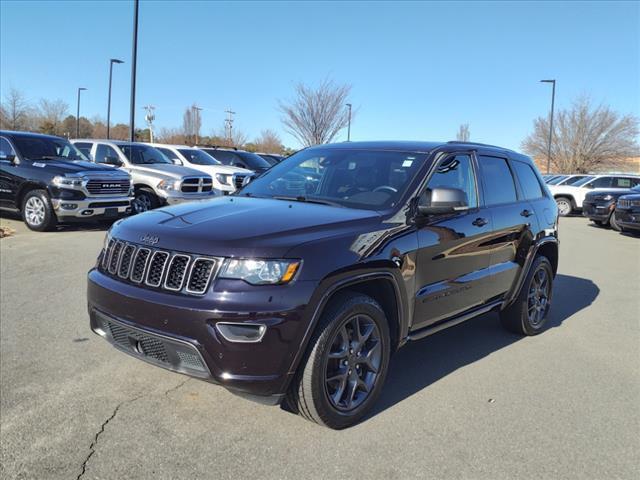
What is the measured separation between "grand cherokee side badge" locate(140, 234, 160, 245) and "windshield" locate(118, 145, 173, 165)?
1089 centimetres

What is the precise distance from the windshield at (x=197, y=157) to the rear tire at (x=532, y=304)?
1201cm

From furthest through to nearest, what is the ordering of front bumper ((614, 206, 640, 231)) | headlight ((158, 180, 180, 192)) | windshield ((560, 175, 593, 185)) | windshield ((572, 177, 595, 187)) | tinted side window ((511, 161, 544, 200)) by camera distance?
windshield ((560, 175, 593, 185)), windshield ((572, 177, 595, 187)), front bumper ((614, 206, 640, 231)), headlight ((158, 180, 180, 192)), tinted side window ((511, 161, 544, 200))

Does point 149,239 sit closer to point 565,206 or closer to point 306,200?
point 306,200

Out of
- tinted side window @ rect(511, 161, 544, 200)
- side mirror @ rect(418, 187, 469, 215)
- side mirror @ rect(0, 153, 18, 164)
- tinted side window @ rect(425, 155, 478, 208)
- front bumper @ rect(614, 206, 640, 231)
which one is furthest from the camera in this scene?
front bumper @ rect(614, 206, 640, 231)

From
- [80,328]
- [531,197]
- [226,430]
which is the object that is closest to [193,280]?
[226,430]

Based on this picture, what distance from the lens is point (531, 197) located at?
5406 millimetres

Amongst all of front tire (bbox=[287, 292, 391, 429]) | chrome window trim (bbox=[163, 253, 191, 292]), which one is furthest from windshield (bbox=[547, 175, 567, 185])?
chrome window trim (bbox=[163, 253, 191, 292])

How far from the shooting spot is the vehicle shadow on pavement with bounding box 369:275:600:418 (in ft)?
12.9

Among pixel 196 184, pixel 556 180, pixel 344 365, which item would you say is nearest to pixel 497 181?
pixel 344 365

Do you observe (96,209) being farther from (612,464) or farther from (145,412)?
(612,464)

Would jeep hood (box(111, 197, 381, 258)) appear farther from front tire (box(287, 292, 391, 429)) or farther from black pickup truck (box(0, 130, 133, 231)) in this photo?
black pickup truck (box(0, 130, 133, 231))

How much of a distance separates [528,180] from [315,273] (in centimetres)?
341

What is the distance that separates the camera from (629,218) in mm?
14039

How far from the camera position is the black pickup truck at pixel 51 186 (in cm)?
1014
